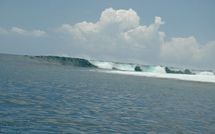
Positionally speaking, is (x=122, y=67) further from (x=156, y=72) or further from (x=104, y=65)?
(x=156, y=72)

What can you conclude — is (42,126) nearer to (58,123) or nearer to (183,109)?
(58,123)

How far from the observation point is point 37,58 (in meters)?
195

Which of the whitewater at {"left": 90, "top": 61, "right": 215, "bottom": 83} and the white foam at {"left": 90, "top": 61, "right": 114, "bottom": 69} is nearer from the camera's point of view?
the whitewater at {"left": 90, "top": 61, "right": 215, "bottom": 83}

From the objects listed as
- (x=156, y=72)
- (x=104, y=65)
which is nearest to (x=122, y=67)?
(x=104, y=65)

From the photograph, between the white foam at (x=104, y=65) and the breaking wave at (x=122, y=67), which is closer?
the breaking wave at (x=122, y=67)

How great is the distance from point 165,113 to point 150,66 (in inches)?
4413

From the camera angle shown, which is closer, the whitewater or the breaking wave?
the whitewater

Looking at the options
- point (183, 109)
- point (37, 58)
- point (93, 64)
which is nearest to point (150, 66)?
point (93, 64)

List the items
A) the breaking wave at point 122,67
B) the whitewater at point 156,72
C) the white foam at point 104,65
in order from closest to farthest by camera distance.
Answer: the whitewater at point 156,72, the breaking wave at point 122,67, the white foam at point 104,65

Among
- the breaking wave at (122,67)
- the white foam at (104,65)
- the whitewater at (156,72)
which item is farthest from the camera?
the white foam at (104,65)

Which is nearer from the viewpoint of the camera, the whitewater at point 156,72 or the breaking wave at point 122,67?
the whitewater at point 156,72

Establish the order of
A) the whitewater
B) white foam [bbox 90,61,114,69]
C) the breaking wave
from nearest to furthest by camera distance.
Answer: the whitewater
the breaking wave
white foam [bbox 90,61,114,69]

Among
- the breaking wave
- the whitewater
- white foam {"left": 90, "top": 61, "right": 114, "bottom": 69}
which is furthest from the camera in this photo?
white foam {"left": 90, "top": 61, "right": 114, "bottom": 69}

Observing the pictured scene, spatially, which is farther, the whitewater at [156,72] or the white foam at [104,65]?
the white foam at [104,65]
